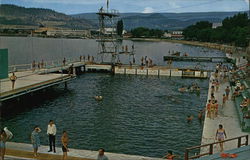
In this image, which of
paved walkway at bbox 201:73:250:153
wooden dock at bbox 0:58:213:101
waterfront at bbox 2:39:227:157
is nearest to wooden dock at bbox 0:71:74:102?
wooden dock at bbox 0:58:213:101

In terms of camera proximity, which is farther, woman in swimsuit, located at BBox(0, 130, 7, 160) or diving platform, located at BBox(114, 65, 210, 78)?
diving platform, located at BBox(114, 65, 210, 78)

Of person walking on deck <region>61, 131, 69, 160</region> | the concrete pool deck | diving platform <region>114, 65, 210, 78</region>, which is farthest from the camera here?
diving platform <region>114, 65, 210, 78</region>

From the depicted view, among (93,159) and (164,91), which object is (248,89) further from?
(93,159)

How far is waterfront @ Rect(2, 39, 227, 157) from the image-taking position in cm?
2164

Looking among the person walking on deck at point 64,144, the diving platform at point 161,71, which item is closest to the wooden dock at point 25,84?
the person walking on deck at point 64,144

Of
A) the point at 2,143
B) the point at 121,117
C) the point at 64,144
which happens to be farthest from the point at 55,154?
the point at 121,117

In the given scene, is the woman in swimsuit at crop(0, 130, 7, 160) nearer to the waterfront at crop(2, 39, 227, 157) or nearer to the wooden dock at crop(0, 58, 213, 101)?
the waterfront at crop(2, 39, 227, 157)

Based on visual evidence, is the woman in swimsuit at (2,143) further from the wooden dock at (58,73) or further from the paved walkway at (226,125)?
the wooden dock at (58,73)

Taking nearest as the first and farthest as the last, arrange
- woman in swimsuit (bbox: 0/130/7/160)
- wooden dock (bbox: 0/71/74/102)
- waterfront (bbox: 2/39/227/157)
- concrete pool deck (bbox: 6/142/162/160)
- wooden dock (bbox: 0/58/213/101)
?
woman in swimsuit (bbox: 0/130/7/160)
concrete pool deck (bbox: 6/142/162/160)
waterfront (bbox: 2/39/227/157)
wooden dock (bbox: 0/71/74/102)
wooden dock (bbox: 0/58/213/101)

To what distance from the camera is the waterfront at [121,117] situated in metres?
21.6

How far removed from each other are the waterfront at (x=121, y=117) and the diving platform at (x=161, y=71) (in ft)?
30.7

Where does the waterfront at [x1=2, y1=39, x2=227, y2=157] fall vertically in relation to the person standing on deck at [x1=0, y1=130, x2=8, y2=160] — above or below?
below

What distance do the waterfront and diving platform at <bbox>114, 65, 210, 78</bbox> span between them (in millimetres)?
9355

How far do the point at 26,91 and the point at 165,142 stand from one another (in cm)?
1503
